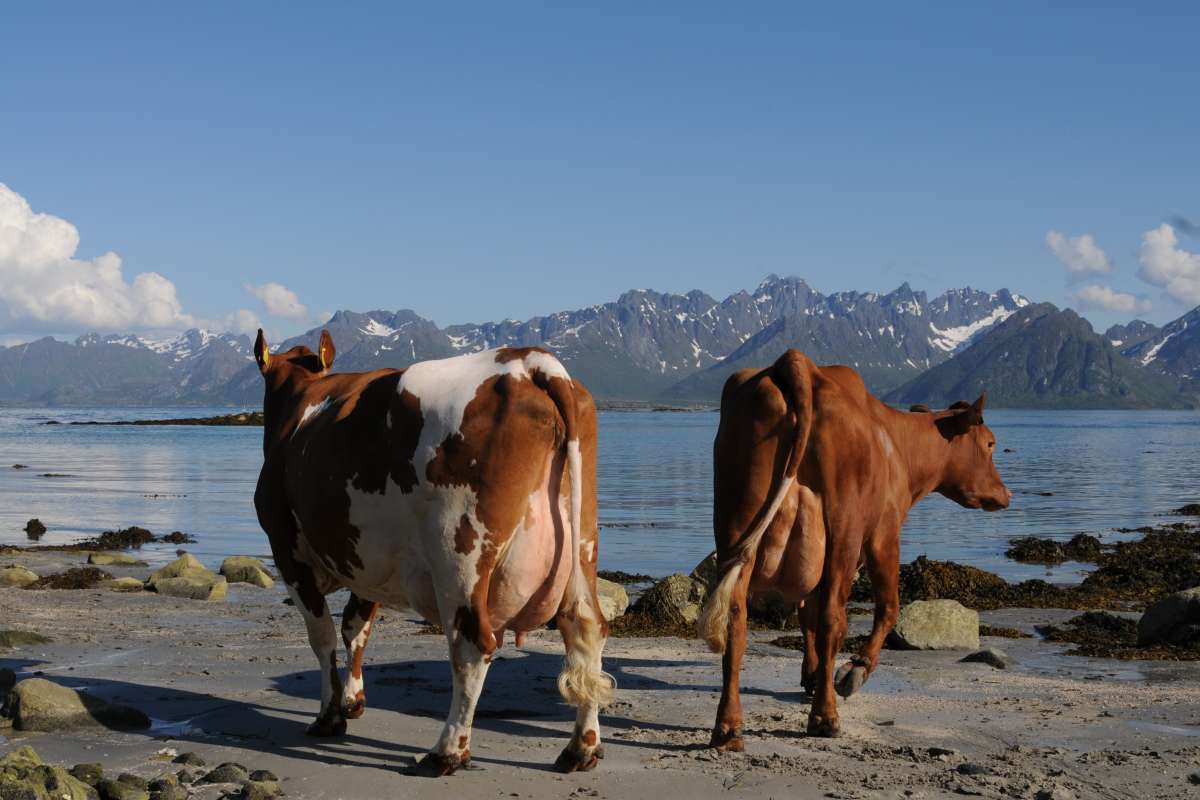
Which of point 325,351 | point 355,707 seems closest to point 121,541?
point 325,351

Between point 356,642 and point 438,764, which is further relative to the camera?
point 356,642

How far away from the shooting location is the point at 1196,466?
7900 centimetres

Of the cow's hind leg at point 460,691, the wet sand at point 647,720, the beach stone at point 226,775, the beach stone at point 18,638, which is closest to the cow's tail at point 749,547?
the wet sand at point 647,720

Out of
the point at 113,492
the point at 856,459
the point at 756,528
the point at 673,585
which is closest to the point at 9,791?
the point at 756,528

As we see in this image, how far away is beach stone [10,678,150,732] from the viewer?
969cm

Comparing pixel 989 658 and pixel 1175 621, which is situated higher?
pixel 1175 621

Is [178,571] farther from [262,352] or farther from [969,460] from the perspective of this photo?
[969,460]

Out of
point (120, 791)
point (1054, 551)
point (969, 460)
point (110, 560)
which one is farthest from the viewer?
point (1054, 551)

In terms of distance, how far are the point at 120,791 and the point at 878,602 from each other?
6323mm

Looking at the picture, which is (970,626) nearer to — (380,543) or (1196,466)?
(380,543)

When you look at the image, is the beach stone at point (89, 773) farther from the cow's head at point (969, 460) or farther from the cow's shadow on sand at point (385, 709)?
the cow's head at point (969, 460)

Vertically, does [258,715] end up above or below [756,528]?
below

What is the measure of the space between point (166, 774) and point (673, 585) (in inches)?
384

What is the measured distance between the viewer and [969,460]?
12609mm
